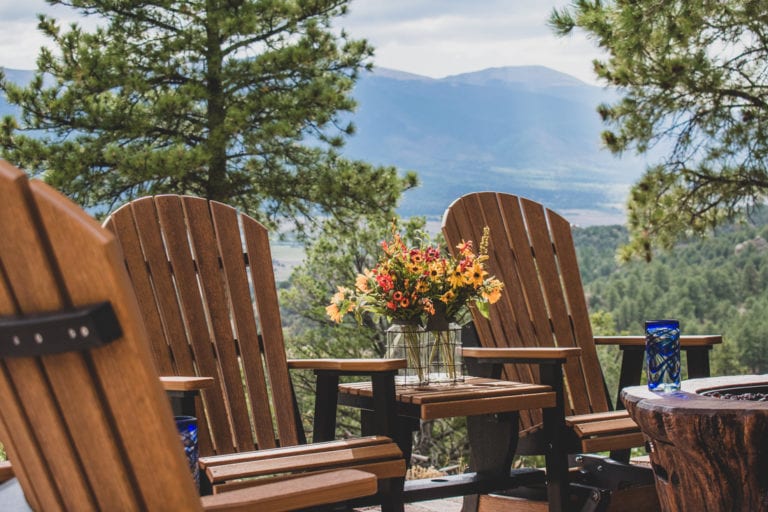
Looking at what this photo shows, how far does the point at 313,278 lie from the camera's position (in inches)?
515

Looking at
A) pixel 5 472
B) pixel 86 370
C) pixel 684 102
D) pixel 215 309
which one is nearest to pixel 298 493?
pixel 86 370

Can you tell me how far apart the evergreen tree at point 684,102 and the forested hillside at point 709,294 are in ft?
38.7

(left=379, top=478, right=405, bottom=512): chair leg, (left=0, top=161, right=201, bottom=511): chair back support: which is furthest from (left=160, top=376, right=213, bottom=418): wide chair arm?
(left=0, top=161, right=201, bottom=511): chair back support

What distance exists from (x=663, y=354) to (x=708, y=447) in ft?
0.97

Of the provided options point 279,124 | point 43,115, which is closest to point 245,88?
point 279,124

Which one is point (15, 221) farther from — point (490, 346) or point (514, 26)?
point (514, 26)

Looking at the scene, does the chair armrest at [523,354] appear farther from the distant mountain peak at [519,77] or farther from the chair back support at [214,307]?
the distant mountain peak at [519,77]

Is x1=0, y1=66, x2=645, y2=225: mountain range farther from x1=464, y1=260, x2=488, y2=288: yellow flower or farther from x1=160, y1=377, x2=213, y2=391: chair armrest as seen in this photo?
x1=160, y1=377, x2=213, y2=391: chair armrest

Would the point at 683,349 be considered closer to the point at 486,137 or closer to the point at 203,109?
the point at 203,109

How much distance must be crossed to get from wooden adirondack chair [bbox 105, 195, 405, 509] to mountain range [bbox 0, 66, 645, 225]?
39.0 meters

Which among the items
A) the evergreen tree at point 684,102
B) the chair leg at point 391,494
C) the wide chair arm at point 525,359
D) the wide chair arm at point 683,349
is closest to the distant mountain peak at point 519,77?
the evergreen tree at point 684,102

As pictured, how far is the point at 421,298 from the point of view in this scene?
2949mm

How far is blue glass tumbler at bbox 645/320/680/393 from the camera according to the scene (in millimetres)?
2230

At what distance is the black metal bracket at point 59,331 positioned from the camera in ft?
3.21
